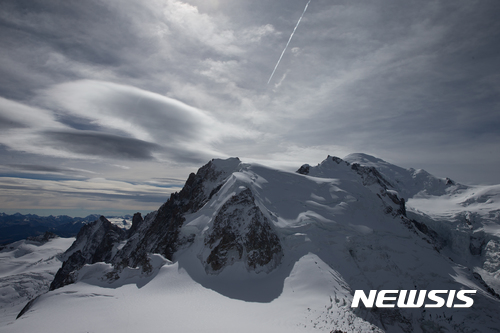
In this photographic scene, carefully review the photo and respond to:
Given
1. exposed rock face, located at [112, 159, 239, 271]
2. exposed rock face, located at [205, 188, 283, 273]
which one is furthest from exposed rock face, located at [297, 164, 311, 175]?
exposed rock face, located at [205, 188, 283, 273]

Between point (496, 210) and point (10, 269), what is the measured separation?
23117 cm

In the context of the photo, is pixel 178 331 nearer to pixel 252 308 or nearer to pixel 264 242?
pixel 252 308

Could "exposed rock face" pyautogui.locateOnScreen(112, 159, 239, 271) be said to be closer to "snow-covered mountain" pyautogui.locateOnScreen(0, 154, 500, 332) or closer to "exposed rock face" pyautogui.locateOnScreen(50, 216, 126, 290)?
"snow-covered mountain" pyautogui.locateOnScreen(0, 154, 500, 332)

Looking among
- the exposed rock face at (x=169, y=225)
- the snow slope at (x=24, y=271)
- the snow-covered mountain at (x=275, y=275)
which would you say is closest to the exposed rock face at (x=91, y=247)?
the exposed rock face at (x=169, y=225)

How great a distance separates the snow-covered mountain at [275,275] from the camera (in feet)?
54.7

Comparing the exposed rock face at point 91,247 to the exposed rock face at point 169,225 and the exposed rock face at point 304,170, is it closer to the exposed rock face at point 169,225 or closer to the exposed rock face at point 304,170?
the exposed rock face at point 169,225

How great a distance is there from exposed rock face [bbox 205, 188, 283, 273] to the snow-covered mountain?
5.1 inches

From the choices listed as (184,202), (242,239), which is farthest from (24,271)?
(242,239)

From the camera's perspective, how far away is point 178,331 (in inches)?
544

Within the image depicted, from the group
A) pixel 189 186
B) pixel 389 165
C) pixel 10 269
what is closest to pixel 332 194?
pixel 189 186

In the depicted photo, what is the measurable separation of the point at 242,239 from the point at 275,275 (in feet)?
18.6

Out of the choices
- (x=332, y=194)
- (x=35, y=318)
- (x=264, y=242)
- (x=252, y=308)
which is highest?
(x=332, y=194)

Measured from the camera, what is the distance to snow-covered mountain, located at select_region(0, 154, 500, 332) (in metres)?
16.7

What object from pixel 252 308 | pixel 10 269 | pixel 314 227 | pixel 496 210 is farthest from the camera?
pixel 10 269
